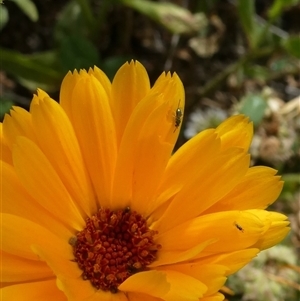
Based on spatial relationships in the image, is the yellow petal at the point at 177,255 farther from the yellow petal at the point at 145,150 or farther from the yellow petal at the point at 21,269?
the yellow petal at the point at 21,269

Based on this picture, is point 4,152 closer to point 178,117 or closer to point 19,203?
point 19,203

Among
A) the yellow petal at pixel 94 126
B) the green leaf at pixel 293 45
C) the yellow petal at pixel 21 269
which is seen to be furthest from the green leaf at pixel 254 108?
the yellow petal at pixel 21 269

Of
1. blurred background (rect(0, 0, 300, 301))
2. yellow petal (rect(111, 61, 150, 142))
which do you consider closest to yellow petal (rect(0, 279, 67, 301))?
yellow petal (rect(111, 61, 150, 142))

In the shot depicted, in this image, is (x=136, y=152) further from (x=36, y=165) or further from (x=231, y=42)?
(x=231, y=42)

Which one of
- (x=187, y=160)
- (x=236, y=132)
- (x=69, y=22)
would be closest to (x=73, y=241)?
(x=187, y=160)

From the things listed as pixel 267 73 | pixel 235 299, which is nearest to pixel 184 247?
pixel 235 299
